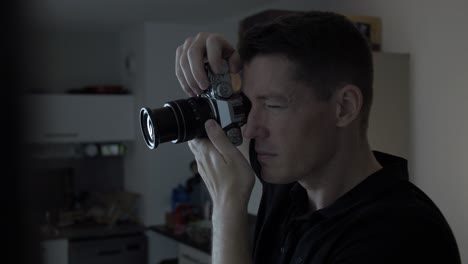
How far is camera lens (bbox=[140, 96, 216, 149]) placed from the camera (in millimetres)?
1012

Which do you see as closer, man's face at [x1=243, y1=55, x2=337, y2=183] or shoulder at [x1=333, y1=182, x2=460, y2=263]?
shoulder at [x1=333, y1=182, x2=460, y2=263]

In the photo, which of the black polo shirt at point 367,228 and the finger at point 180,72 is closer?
the black polo shirt at point 367,228

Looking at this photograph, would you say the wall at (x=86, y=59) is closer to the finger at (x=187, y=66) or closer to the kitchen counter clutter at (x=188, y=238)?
the kitchen counter clutter at (x=188, y=238)

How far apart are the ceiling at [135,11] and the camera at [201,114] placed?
250 cm

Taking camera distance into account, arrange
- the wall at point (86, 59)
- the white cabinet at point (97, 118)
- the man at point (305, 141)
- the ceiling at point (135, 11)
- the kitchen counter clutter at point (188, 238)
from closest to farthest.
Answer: the man at point (305, 141) < the kitchen counter clutter at point (188, 238) < the ceiling at point (135, 11) < the white cabinet at point (97, 118) < the wall at point (86, 59)

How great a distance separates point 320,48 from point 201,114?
0.24 meters

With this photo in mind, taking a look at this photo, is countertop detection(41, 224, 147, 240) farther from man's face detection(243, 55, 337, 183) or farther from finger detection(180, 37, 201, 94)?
man's face detection(243, 55, 337, 183)

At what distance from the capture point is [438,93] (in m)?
2.66

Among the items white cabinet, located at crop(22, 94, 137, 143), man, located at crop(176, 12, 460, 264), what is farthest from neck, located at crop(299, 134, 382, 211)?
white cabinet, located at crop(22, 94, 137, 143)

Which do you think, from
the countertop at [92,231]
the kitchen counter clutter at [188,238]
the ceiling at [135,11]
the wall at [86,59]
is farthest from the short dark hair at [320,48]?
the wall at [86,59]

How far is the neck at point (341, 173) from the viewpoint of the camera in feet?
3.22

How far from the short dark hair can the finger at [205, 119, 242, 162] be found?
0.15 m

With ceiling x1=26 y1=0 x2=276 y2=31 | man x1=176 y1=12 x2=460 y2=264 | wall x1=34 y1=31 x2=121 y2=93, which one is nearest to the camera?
man x1=176 y1=12 x2=460 y2=264

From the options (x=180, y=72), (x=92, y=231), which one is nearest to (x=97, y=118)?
(x=92, y=231)
